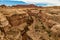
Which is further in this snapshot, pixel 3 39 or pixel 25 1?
pixel 25 1

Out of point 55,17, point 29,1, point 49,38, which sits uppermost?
point 29,1

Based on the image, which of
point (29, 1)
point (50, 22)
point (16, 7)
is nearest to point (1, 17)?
point (16, 7)

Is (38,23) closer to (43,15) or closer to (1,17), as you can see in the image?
(43,15)

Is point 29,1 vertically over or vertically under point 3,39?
over

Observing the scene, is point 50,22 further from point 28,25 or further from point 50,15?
point 28,25

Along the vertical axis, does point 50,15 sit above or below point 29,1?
below

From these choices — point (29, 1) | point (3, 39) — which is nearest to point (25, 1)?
point (29, 1)
